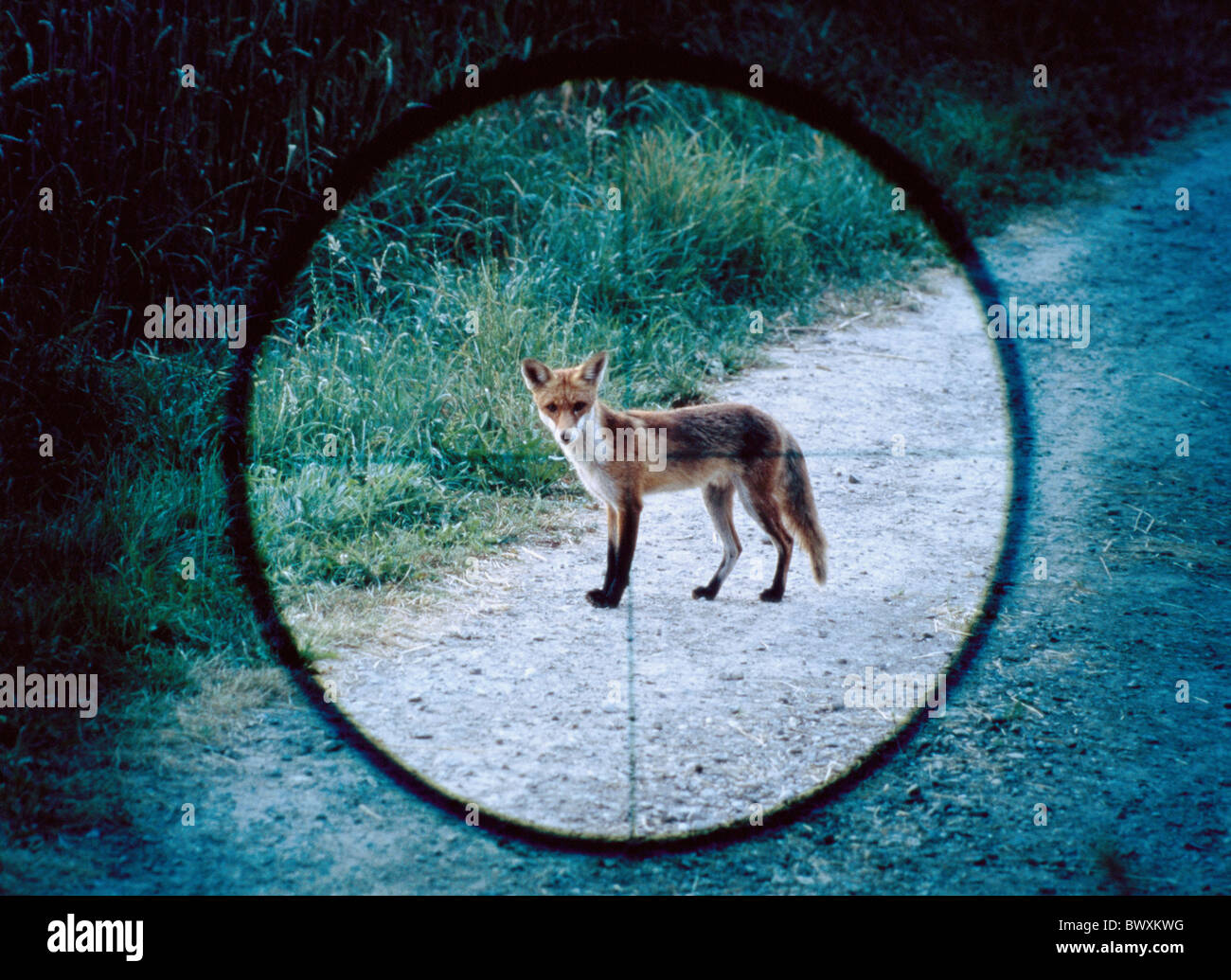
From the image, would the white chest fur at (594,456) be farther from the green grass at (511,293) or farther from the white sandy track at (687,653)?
the green grass at (511,293)

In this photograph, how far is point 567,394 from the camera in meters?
3.87

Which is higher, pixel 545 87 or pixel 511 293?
pixel 545 87

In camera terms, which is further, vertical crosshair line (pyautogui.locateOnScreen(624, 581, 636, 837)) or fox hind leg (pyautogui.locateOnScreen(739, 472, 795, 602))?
fox hind leg (pyautogui.locateOnScreen(739, 472, 795, 602))

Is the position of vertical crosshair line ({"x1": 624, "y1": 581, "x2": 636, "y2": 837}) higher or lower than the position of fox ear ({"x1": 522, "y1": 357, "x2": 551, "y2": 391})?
lower

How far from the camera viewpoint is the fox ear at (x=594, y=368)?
3.88 meters

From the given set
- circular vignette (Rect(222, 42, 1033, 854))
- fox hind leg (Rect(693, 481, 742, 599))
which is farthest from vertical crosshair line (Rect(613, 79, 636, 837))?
fox hind leg (Rect(693, 481, 742, 599))

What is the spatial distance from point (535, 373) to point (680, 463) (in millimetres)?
606

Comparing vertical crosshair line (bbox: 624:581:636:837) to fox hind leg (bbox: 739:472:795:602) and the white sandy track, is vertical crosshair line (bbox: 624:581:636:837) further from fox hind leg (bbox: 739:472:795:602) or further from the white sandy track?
fox hind leg (bbox: 739:472:795:602)

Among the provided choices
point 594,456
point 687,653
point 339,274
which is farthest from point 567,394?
point 339,274

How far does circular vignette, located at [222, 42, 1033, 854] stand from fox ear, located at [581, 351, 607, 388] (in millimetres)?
1326

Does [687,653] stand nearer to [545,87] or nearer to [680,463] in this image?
[680,463]

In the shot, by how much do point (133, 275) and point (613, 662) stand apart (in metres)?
3.35

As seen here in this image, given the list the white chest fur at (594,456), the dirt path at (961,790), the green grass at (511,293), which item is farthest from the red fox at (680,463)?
the green grass at (511,293)

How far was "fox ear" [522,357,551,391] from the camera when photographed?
3891 millimetres
